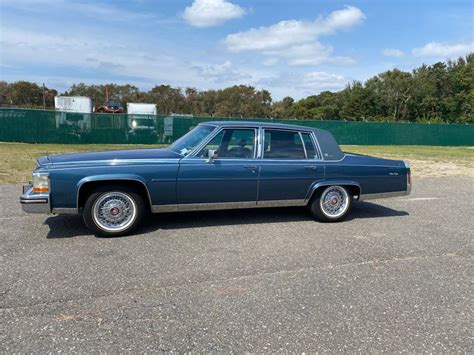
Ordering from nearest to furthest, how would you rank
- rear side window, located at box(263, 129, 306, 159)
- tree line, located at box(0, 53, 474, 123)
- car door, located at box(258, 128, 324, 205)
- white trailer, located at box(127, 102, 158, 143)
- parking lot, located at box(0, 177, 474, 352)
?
1. parking lot, located at box(0, 177, 474, 352)
2. car door, located at box(258, 128, 324, 205)
3. rear side window, located at box(263, 129, 306, 159)
4. white trailer, located at box(127, 102, 158, 143)
5. tree line, located at box(0, 53, 474, 123)

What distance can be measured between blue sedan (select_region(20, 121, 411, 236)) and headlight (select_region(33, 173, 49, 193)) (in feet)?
0.04

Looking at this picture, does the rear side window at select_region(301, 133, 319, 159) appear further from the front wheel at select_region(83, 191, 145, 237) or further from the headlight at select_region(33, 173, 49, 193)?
the headlight at select_region(33, 173, 49, 193)

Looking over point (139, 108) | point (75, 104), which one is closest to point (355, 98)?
point (139, 108)

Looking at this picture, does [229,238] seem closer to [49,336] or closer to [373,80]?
[49,336]

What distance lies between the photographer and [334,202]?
19.3ft

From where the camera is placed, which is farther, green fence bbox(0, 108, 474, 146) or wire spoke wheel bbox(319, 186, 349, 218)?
green fence bbox(0, 108, 474, 146)

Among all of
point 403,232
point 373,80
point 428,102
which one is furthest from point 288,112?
point 403,232

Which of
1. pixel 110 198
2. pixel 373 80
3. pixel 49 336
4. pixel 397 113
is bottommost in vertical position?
pixel 49 336

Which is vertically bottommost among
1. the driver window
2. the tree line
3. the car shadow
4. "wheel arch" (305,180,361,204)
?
the car shadow

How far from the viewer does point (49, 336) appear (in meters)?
2.69

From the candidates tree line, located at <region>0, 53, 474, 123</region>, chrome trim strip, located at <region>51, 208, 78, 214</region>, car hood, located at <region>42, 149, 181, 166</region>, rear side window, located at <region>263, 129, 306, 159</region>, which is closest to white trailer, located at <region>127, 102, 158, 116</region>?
car hood, located at <region>42, 149, 181, 166</region>

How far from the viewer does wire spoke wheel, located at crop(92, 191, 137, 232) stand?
478 centimetres

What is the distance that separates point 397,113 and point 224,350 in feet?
227

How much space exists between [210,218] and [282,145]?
156cm
